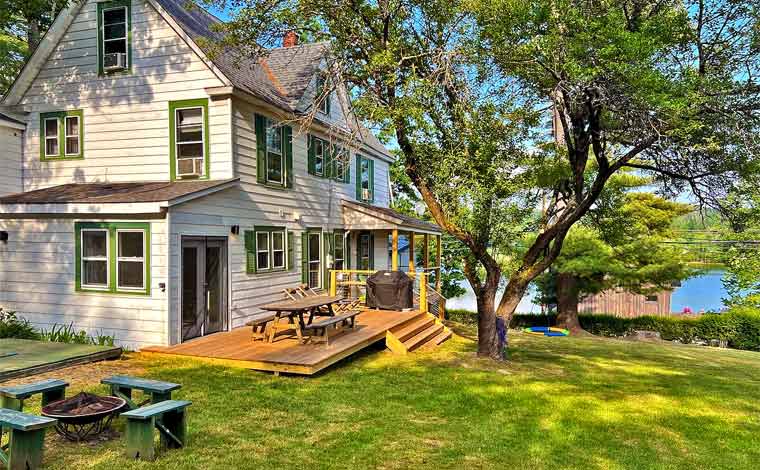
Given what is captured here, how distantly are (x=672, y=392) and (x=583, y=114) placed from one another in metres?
5.00

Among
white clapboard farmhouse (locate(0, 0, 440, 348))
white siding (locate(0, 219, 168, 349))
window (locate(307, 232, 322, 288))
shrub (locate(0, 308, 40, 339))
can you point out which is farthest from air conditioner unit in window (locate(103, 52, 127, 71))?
window (locate(307, 232, 322, 288))

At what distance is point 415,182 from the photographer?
10.3 m

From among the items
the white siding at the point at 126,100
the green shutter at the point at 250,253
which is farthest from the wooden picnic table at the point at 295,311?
the white siding at the point at 126,100

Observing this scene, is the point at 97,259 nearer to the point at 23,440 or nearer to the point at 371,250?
the point at 23,440

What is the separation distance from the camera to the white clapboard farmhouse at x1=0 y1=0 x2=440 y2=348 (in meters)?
9.79

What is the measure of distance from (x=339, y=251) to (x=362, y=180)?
11.1 ft

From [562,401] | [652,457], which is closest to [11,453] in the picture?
[652,457]

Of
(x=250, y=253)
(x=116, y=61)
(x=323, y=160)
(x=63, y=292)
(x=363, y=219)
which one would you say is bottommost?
(x=63, y=292)

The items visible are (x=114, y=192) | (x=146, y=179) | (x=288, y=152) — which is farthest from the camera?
(x=288, y=152)

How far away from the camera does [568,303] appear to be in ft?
72.4

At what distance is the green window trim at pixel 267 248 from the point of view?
11711 mm

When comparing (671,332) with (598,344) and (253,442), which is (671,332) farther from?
(253,442)

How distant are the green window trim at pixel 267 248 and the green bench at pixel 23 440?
7400mm

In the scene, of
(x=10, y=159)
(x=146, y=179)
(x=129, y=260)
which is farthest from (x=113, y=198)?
(x=10, y=159)
